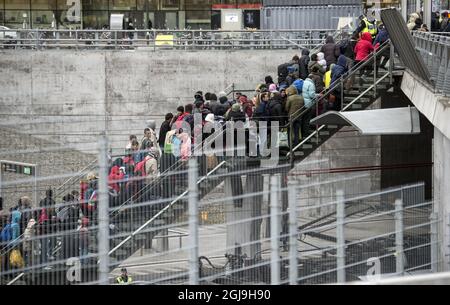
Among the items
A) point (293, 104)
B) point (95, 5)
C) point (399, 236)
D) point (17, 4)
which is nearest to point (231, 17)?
point (95, 5)

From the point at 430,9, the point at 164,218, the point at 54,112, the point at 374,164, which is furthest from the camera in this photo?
the point at 54,112

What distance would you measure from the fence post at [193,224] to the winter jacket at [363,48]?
1573 centimetres

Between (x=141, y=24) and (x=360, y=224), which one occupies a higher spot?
(x=141, y=24)

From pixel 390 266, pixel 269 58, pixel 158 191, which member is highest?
pixel 269 58

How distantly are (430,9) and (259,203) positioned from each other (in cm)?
1641

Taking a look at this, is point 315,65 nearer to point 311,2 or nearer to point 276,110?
point 276,110

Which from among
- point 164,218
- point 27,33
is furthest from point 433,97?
point 27,33

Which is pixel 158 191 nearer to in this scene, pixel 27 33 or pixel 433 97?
pixel 433 97

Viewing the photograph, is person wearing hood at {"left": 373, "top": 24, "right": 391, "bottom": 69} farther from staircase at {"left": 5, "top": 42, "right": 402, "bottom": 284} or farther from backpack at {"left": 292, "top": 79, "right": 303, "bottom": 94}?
staircase at {"left": 5, "top": 42, "right": 402, "bottom": 284}

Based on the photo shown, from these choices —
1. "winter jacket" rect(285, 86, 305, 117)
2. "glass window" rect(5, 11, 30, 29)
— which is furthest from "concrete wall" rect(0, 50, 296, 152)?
"glass window" rect(5, 11, 30, 29)

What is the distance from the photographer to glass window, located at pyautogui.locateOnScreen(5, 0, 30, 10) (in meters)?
55.0

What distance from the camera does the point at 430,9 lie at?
29.9 meters

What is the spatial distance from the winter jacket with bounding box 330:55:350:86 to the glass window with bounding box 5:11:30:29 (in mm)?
28974

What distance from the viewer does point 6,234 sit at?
1288 centimetres
